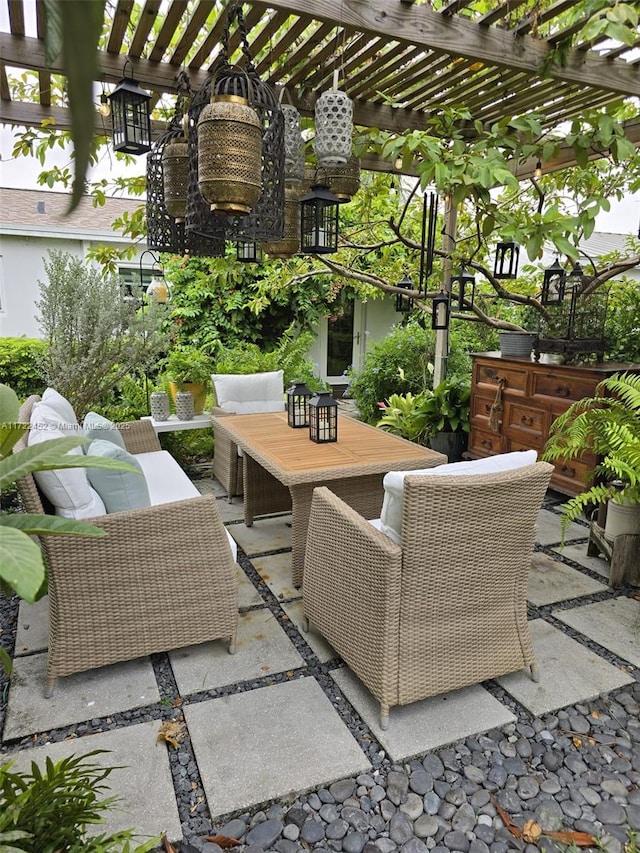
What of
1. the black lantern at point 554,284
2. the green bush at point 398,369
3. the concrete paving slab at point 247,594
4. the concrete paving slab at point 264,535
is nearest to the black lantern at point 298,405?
the concrete paving slab at point 264,535

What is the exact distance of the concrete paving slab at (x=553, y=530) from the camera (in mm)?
3672

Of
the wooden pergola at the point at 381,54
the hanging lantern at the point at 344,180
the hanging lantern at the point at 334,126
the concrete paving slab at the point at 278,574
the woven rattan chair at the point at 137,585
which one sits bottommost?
the concrete paving slab at the point at 278,574

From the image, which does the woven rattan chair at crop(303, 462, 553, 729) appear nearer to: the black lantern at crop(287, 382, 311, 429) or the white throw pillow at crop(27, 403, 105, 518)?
the white throw pillow at crop(27, 403, 105, 518)

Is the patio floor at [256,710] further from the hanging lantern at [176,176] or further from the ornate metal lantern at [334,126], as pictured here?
the ornate metal lantern at [334,126]

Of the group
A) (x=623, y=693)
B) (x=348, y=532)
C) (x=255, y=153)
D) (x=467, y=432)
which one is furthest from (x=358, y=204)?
(x=623, y=693)

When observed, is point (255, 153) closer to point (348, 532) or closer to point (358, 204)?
point (348, 532)

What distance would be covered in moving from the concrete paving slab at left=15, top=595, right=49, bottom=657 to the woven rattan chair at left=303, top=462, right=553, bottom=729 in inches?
51.8

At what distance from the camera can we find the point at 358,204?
510 centimetres

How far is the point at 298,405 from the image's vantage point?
3840 mm

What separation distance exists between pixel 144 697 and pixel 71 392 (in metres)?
2.89

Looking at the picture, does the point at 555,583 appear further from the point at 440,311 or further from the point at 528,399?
the point at 440,311

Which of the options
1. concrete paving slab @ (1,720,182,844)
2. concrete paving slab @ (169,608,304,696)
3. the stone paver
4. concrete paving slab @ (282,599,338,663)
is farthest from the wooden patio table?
concrete paving slab @ (1,720,182,844)

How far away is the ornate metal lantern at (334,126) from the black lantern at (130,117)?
0.86 meters

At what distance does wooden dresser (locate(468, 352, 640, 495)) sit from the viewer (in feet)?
13.0
